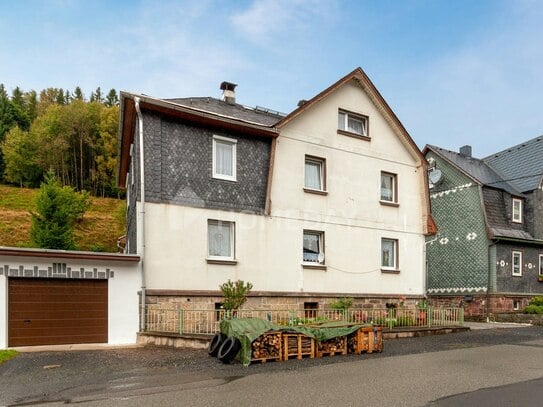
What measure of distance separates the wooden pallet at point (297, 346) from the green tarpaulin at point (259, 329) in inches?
4.6

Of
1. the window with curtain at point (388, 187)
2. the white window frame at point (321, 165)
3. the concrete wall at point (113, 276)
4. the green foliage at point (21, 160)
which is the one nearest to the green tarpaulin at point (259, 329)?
the concrete wall at point (113, 276)

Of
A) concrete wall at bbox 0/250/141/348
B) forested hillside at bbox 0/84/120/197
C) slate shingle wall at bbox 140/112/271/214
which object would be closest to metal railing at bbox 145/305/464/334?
concrete wall at bbox 0/250/141/348

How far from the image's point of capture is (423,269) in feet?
70.9

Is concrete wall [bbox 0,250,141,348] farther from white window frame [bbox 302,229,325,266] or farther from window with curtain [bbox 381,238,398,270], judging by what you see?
window with curtain [bbox 381,238,398,270]

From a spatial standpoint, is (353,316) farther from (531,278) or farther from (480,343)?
(531,278)

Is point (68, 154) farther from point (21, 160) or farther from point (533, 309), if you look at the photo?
point (533, 309)

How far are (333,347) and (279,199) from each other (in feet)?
22.7

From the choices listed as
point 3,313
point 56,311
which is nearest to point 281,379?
point 56,311

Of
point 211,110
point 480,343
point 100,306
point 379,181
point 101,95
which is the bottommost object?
point 480,343

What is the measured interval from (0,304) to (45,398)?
21.5 ft

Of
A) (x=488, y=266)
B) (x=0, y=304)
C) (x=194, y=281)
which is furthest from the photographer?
(x=488, y=266)

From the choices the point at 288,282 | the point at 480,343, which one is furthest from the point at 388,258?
the point at 480,343

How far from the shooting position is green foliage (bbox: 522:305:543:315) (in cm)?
2335

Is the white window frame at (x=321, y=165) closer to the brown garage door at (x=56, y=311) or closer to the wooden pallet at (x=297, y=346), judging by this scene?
the wooden pallet at (x=297, y=346)
